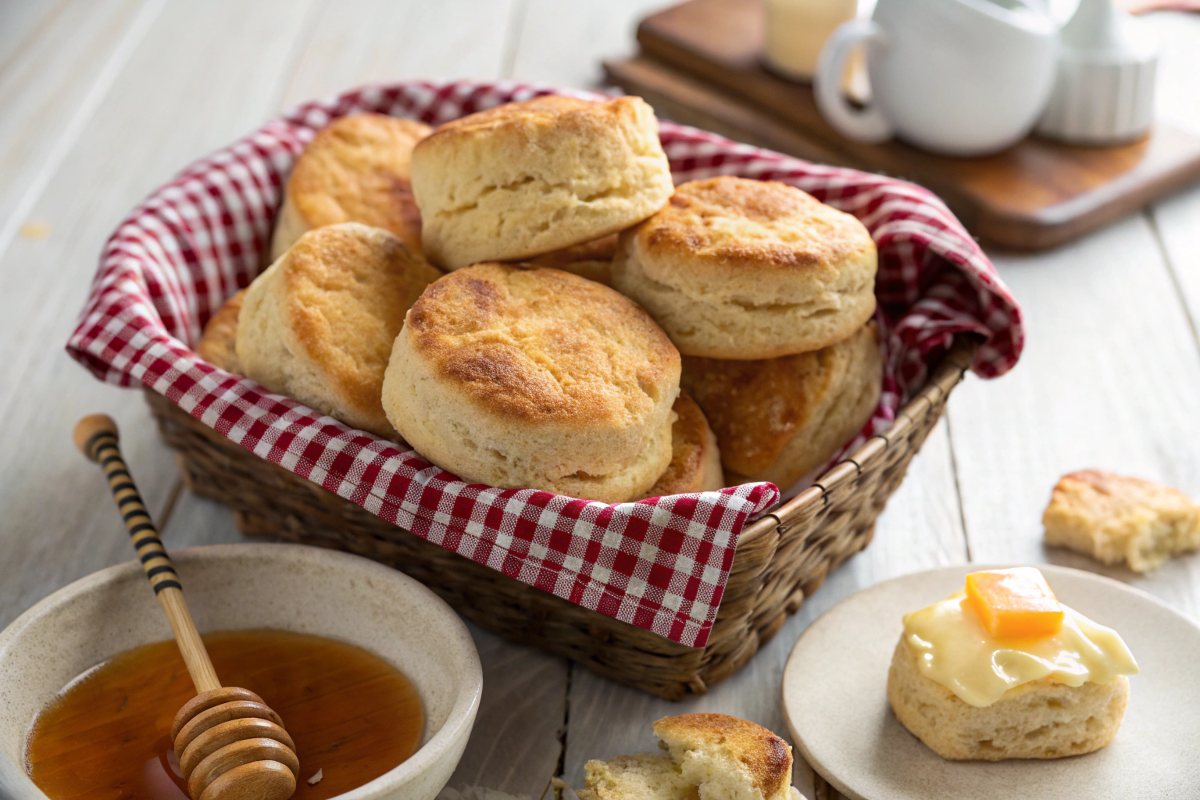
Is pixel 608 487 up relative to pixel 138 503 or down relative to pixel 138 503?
up

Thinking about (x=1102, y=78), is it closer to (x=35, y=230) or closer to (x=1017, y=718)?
(x=1017, y=718)

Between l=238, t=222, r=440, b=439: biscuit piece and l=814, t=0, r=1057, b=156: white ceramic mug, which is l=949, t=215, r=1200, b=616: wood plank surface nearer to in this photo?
l=814, t=0, r=1057, b=156: white ceramic mug

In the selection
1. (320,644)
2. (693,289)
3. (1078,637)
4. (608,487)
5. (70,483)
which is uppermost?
(693,289)

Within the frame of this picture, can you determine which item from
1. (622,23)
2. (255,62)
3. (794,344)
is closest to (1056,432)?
(794,344)

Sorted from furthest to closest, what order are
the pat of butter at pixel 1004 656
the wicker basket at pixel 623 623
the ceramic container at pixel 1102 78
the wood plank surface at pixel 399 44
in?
the wood plank surface at pixel 399 44 → the ceramic container at pixel 1102 78 → the wicker basket at pixel 623 623 → the pat of butter at pixel 1004 656

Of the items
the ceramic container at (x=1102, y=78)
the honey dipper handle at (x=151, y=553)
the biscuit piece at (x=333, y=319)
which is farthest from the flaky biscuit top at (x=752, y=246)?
the ceramic container at (x=1102, y=78)

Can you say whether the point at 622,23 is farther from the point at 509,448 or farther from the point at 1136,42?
the point at 509,448

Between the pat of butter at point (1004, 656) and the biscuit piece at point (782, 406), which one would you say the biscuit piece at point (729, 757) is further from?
the biscuit piece at point (782, 406)

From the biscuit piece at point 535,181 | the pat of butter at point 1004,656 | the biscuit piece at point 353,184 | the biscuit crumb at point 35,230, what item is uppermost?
the biscuit piece at point 535,181
